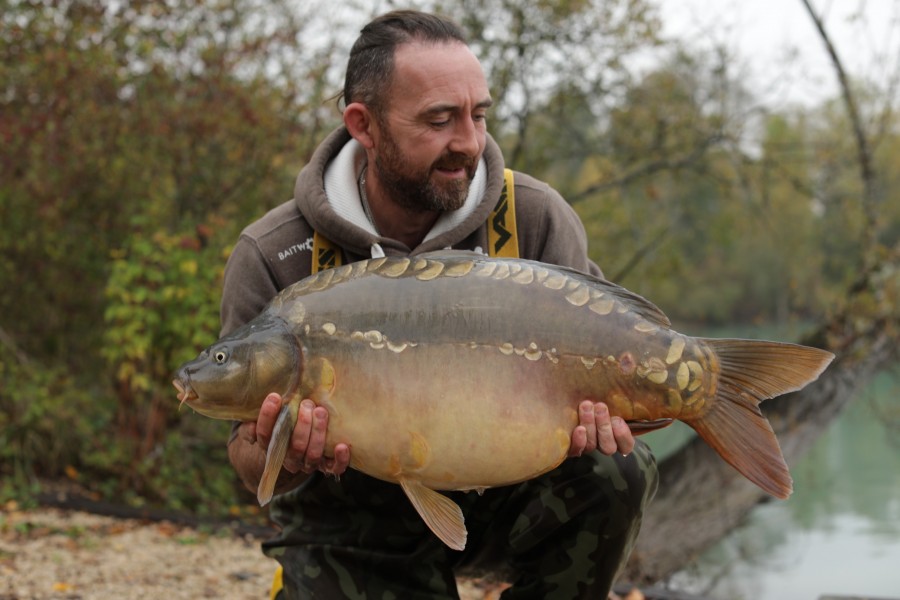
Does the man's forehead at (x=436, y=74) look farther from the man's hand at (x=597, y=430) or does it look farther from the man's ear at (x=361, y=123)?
the man's hand at (x=597, y=430)

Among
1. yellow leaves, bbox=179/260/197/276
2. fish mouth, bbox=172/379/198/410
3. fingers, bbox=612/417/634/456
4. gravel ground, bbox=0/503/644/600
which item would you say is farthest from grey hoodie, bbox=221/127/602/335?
yellow leaves, bbox=179/260/197/276

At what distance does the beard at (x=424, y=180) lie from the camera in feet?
6.73

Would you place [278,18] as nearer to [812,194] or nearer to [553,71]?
[553,71]

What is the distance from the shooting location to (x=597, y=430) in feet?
5.58

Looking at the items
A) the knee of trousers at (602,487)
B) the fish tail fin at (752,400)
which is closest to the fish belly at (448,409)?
the fish tail fin at (752,400)

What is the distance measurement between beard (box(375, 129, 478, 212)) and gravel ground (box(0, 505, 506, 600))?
4.82ft

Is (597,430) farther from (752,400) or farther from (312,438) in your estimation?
(312,438)

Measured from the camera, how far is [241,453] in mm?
2051

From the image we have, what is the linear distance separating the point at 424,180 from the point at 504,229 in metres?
0.24

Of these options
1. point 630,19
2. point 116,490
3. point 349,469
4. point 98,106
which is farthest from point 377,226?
point 630,19

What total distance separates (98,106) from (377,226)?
2.94 meters

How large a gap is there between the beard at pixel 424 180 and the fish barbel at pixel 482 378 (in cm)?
41

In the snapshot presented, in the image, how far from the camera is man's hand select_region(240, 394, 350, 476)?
1660 millimetres


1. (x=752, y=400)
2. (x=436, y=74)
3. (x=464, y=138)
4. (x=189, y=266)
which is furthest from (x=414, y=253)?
(x=189, y=266)
